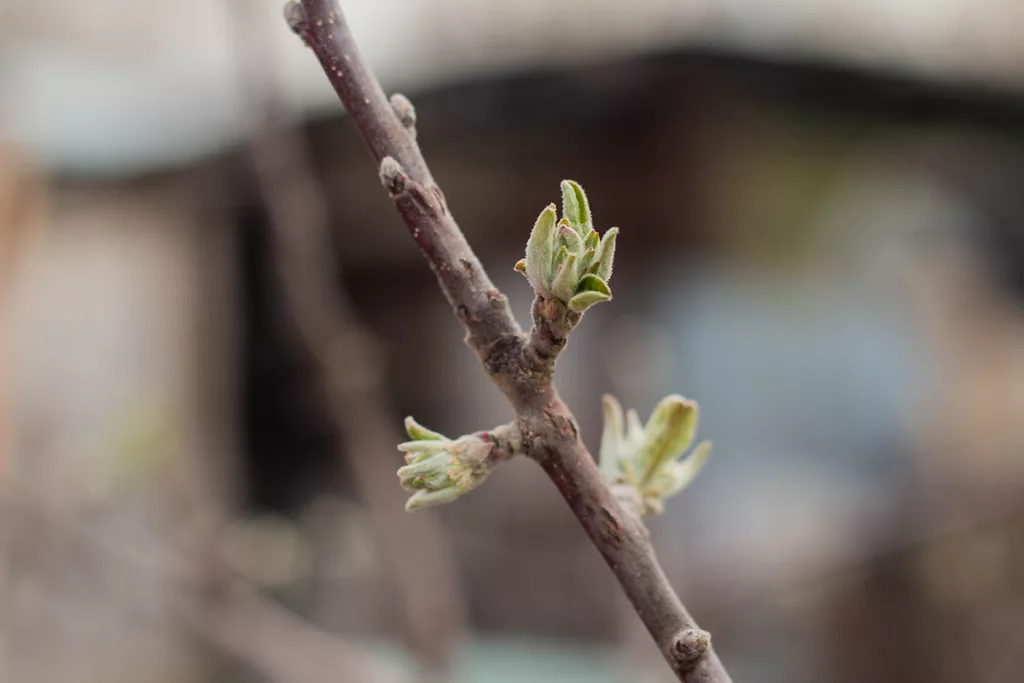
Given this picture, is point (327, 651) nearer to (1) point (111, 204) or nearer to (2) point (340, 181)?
(2) point (340, 181)

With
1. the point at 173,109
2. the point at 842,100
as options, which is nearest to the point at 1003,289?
Result: the point at 842,100

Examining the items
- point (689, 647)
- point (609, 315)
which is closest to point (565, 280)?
point (689, 647)

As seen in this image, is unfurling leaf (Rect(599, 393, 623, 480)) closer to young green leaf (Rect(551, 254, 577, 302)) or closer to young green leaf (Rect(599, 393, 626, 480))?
young green leaf (Rect(599, 393, 626, 480))

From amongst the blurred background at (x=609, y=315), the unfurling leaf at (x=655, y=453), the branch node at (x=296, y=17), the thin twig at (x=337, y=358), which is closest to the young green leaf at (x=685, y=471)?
the unfurling leaf at (x=655, y=453)

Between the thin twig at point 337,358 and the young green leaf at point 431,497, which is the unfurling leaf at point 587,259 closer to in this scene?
the young green leaf at point 431,497

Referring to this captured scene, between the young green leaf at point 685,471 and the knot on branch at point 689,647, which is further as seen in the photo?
the young green leaf at point 685,471

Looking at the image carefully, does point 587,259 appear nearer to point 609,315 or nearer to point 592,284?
point 592,284
